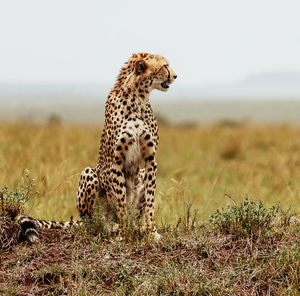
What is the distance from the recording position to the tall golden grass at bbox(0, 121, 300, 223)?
16.3ft

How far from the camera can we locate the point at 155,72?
3.77 m

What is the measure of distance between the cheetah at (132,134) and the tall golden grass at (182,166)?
13.1 inches

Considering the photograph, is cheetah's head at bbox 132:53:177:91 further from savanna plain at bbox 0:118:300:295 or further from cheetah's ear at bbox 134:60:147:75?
savanna plain at bbox 0:118:300:295

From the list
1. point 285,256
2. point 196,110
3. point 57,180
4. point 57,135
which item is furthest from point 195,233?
point 196,110

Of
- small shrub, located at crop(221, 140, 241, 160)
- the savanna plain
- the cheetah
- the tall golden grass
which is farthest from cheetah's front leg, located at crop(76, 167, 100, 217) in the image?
small shrub, located at crop(221, 140, 241, 160)

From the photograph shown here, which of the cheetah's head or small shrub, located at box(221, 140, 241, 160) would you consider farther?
small shrub, located at box(221, 140, 241, 160)

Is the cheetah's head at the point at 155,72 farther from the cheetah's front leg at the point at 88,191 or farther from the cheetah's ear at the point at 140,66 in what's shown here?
the cheetah's front leg at the point at 88,191

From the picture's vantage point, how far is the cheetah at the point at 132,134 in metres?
3.76

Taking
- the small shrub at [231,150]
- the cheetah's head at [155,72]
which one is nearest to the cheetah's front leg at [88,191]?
the cheetah's head at [155,72]

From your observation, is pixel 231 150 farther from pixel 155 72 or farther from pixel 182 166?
pixel 155 72

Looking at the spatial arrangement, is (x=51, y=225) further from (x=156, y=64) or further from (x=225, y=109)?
(x=225, y=109)

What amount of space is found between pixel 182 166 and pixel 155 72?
17.3 feet

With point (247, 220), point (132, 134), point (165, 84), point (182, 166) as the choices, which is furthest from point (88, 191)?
point (182, 166)

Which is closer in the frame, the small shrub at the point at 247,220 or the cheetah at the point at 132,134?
the small shrub at the point at 247,220
